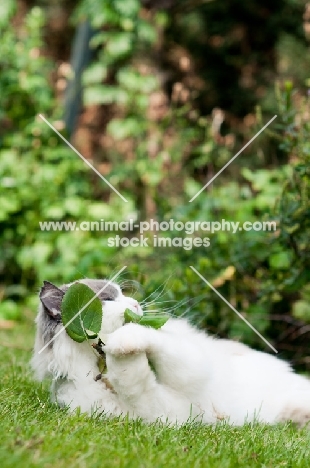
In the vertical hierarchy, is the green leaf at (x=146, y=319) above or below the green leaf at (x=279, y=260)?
above

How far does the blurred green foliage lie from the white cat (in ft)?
2.70

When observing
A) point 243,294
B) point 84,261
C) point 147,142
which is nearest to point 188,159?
point 147,142

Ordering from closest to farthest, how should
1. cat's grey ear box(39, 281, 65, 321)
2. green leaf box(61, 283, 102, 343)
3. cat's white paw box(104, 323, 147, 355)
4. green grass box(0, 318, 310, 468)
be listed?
green grass box(0, 318, 310, 468), cat's white paw box(104, 323, 147, 355), green leaf box(61, 283, 102, 343), cat's grey ear box(39, 281, 65, 321)

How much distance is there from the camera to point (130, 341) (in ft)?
6.68

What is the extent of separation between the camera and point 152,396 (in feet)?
7.11

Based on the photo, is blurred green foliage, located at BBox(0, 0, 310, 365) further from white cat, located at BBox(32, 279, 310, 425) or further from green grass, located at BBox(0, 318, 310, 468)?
green grass, located at BBox(0, 318, 310, 468)

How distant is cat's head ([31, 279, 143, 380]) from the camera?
7.57ft

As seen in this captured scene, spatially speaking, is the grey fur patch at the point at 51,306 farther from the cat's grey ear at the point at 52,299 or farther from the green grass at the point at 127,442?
the green grass at the point at 127,442

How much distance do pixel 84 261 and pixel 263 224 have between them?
5.79ft

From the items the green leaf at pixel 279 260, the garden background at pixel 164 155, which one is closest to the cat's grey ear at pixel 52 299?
the garden background at pixel 164 155

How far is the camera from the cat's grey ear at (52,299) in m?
2.37

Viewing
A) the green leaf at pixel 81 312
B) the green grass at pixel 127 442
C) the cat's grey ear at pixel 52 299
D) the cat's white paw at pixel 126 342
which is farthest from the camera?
the cat's grey ear at pixel 52 299

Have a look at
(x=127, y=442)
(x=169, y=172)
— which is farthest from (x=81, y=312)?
(x=169, y=172)

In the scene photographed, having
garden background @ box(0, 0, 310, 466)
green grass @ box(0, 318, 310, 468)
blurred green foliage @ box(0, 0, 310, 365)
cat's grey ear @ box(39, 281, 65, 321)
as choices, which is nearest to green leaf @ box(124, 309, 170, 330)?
cat's grey ear @ box(39, 281, 65, 321)
